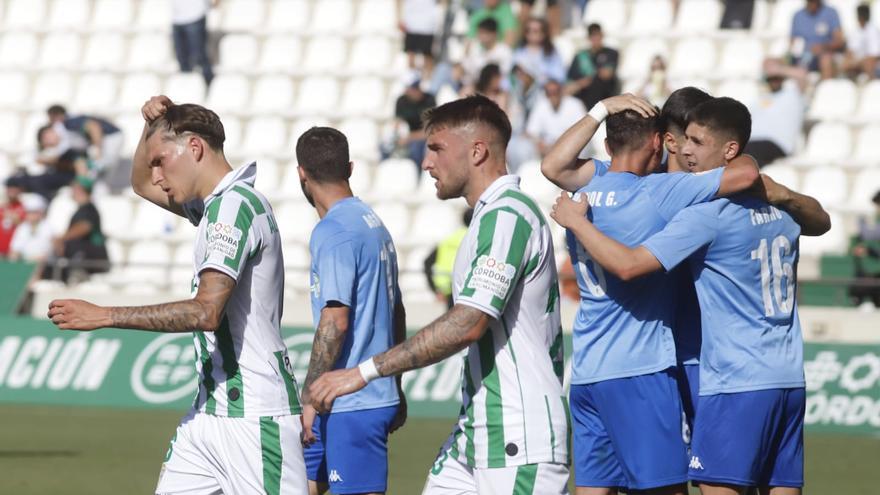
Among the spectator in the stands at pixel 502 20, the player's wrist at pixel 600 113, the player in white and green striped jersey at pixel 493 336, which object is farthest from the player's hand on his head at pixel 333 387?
the spectator in the stands at pixel 502 20

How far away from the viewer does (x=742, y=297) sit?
22.8 ft

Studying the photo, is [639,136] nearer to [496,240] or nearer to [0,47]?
[496,240]

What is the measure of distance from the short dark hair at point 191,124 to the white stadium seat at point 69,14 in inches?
787

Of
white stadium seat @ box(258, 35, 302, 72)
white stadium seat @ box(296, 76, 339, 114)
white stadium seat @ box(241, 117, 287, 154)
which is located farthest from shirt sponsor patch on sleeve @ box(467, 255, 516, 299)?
white stadium seat @ box(258, 35, 302, 72)

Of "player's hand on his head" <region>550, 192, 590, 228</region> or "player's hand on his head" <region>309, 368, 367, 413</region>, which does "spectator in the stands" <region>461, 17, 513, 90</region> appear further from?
"player's hand on his head" <region>309, 368, 367, 413</region>

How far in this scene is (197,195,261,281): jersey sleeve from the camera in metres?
6.34

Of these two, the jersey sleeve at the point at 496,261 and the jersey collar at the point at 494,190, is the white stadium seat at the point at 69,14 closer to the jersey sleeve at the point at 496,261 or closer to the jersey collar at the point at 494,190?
the jersey collar at the point at 494,190

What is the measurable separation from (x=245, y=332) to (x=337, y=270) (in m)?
1.21

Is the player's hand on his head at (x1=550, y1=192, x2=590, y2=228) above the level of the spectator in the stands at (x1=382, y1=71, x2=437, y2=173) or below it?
below

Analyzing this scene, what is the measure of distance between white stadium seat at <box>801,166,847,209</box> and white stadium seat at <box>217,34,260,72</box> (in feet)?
30.1

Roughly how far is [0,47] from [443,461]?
830 inches

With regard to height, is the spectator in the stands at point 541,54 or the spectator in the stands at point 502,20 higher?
the spectator in the stands at point 502,20

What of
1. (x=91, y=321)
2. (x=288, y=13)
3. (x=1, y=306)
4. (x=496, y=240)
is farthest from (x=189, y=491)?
(x=288, y=13)

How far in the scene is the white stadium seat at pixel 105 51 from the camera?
82.4 ft
